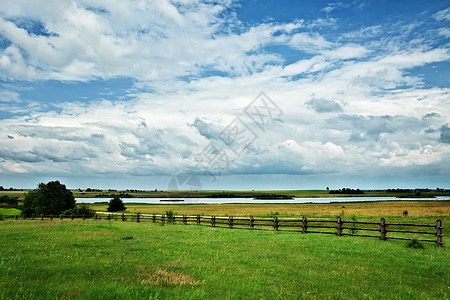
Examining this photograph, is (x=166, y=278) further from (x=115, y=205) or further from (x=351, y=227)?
(x=115, y=205)

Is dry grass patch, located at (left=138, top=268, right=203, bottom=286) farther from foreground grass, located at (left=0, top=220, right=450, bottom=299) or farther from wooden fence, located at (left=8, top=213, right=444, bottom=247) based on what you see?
wooden fence, located at (left=8, top=213, right=444, bottom=247)

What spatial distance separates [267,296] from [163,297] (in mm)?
2913

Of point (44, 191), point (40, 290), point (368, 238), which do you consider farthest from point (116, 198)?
point (40, 290)

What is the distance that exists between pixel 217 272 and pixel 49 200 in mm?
55570

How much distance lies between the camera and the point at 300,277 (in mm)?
10781

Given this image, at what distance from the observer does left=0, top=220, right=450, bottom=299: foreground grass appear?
8.60 m

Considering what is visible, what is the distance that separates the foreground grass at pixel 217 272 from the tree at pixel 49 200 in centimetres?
4494

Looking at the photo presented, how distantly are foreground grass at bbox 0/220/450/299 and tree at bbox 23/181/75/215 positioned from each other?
44.9 m

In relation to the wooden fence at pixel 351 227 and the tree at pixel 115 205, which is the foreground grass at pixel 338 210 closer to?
the tree at pixel 115 205

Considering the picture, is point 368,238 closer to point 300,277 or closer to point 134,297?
point 300,277

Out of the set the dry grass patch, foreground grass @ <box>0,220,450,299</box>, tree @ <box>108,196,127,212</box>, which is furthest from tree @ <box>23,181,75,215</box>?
the dry grass patch

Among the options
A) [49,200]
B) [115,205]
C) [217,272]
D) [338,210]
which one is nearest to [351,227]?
[217,272]

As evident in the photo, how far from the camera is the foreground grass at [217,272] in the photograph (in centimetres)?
860

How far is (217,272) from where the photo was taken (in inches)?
433
